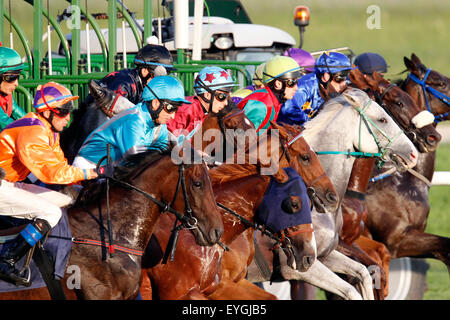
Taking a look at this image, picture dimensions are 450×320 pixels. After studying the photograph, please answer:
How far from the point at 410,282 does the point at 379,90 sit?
6.94 feet

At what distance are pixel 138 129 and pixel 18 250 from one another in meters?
1.06

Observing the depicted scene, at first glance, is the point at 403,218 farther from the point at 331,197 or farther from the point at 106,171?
the point at 106,171

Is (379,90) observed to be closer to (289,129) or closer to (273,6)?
(289,129)

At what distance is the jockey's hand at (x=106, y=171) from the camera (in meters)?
4.80

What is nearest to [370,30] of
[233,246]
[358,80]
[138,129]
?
[358,80]

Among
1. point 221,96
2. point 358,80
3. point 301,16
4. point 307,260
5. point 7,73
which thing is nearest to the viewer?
point 307,260

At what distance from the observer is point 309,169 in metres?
6.04

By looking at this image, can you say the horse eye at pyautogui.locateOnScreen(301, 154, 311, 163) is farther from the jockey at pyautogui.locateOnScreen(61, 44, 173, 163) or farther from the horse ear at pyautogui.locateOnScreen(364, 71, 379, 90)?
the horse ear at pyautogui.locateOnScreen(364, 71, 379, 90)

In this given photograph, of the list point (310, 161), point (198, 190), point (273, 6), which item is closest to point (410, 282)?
point (310, 161)

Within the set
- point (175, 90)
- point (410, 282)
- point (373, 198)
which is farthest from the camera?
point (410, 282)

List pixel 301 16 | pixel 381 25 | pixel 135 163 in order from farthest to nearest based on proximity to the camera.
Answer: pixel 381 25, pixel 301 16, pixel 135 163

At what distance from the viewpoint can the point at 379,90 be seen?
797 centimetres

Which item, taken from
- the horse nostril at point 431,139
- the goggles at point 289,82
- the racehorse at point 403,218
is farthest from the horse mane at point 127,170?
the horse nostril at point 431,139

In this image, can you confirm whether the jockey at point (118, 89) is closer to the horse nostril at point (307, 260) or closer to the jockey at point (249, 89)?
the jockey at point (249, 89)
